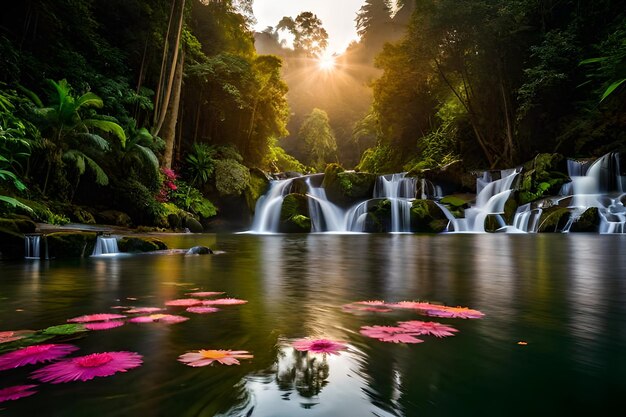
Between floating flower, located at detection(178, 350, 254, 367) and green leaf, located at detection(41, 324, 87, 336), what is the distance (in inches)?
33.8

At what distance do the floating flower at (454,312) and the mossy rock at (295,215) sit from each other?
15.8 meters

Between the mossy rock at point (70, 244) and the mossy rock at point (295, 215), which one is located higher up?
the mossy rock at point (295, 215)

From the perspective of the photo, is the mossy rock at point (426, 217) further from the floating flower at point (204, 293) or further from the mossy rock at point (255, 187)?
the floating flower at point (204, 293)

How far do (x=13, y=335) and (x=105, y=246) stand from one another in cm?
638

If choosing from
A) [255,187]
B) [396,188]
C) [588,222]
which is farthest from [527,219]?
[255,187]

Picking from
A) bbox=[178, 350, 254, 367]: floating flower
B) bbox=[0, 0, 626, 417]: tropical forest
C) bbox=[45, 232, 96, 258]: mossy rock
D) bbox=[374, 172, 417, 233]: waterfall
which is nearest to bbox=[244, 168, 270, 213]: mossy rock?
bbox=[0, 0, 626, 417]: tropical forest

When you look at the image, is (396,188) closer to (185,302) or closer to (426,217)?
(426,217)

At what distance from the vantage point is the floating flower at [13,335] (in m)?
2.15

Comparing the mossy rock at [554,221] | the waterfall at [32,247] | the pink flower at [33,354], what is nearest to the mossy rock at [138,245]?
the waterfall at [32,247]

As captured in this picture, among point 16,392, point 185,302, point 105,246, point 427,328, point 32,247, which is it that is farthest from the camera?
point 105,246

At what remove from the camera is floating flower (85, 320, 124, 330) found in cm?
234

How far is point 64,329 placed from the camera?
7.55 ft

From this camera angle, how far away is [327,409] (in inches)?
51.3

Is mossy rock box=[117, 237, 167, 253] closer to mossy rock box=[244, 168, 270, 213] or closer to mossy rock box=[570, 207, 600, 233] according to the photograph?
mossy rock box=[244, 168, 270, 213]
